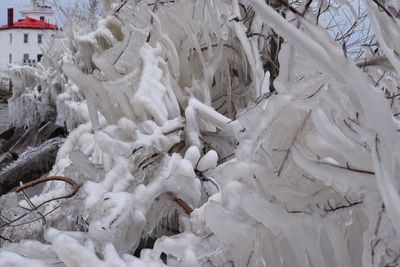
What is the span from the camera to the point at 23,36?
44.5 m

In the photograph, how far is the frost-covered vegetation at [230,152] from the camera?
49.1 inches

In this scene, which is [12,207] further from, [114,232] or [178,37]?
[178,37]

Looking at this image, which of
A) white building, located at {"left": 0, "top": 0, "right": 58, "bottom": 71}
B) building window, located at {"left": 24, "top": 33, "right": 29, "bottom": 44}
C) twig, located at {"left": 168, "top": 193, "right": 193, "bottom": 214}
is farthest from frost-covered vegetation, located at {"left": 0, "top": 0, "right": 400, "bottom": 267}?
building window, located at {"left": 24, "top": 33, "right": 29, "bottom": 44}

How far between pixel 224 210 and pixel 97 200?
80 centimetres

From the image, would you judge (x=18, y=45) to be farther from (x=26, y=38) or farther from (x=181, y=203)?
(x=181, y=203)

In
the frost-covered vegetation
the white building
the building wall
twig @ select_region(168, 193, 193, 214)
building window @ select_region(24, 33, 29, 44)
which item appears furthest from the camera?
building window @ select_region(24, 33, 29, 44)

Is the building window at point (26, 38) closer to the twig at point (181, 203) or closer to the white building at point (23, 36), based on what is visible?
the white building at point (23, 36)

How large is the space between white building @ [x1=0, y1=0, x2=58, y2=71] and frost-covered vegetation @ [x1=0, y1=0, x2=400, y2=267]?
39059 mm

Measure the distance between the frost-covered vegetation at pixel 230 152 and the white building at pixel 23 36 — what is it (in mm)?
39059

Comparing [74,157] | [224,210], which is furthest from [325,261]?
[74,157]

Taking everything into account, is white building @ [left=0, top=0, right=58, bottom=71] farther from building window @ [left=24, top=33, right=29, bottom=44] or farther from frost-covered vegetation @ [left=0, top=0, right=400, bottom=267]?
frost-covered vegetation @ [left=0, top=0, right=400, bottom=267]

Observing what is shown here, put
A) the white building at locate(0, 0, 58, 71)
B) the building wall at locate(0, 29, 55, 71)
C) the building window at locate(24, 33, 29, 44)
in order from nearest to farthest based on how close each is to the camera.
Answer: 1. the white building at locate(0, 0, 58, 71)
2. the building wall at locate(0, 29, 55, 71)
3. the building window at locate(24, 33, 29, 44)

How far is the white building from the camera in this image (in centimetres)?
4206

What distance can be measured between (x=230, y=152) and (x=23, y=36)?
4414cm
